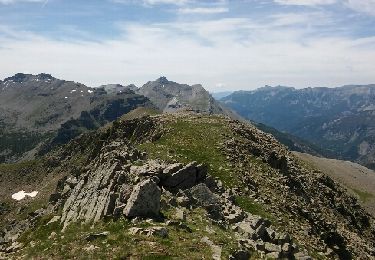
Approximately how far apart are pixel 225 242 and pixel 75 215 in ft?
49.2

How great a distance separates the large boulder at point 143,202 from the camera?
33.2 meters

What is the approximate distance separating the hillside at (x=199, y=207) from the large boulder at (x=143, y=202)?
0.25 ft

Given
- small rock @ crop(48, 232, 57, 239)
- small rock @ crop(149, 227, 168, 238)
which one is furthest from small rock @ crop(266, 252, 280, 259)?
small rock @ crop(48, 232, 57, 239)

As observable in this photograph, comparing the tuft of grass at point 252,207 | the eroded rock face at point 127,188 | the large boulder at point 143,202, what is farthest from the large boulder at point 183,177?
the large boulder at point 143,202

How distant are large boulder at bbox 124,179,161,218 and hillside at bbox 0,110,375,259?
0.08 metres

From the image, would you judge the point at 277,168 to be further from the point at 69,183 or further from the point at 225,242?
the point at 225,242

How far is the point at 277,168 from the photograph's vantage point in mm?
69875

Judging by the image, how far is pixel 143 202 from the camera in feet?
110

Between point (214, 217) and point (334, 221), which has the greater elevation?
point (214, 217)

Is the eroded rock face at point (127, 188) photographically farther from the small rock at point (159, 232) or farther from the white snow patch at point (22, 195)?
the white snow patch at point (22, 195)

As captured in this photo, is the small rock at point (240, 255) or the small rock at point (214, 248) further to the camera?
the small rock at point (240, 255)

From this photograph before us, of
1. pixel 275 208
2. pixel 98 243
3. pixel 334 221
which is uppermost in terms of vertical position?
pixel 98 243

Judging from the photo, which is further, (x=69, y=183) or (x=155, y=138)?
(x=155, y=138)

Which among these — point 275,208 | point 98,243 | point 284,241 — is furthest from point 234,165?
point 98,243
